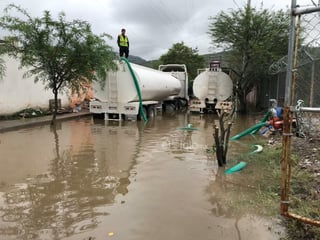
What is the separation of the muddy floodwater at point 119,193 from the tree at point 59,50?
364 centimetres

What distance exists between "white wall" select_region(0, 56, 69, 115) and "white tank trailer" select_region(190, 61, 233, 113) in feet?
26.8

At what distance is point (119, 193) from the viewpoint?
4.73 m

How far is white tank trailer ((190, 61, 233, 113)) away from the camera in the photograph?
18.5 metres

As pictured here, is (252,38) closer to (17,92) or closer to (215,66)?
(215,66)

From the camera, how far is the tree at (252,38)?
55.3 feet

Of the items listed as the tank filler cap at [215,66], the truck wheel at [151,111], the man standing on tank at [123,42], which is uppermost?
the man standing on tank at [123,42]

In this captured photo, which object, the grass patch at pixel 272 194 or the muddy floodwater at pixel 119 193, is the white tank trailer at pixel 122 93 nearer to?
the muddy floodwater at pixel 119 193

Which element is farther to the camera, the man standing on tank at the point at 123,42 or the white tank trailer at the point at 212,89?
the white tank trailer at the point at 212,89

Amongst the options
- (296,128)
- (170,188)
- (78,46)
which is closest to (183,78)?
(78,46)

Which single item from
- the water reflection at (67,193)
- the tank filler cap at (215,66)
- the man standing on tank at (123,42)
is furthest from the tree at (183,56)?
the water reflection at (67,193)

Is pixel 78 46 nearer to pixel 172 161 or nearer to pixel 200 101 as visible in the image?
pixel 172 161

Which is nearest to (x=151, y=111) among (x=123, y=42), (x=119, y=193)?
(x=123, y=42)

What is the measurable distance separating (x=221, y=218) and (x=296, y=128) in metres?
5.73

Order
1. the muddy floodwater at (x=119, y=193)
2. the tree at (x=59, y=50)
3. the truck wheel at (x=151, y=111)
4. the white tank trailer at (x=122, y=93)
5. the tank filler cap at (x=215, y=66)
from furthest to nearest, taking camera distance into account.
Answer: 1. the tank filler cap at (x=215, y=66)
2. the truck wheel at (x=151, y=111)
3. the white tank trailer at (x=122, y=93)
4. the tree at (x=59, y=50)
5. the muddy floodwater at (x=119, y=193)
